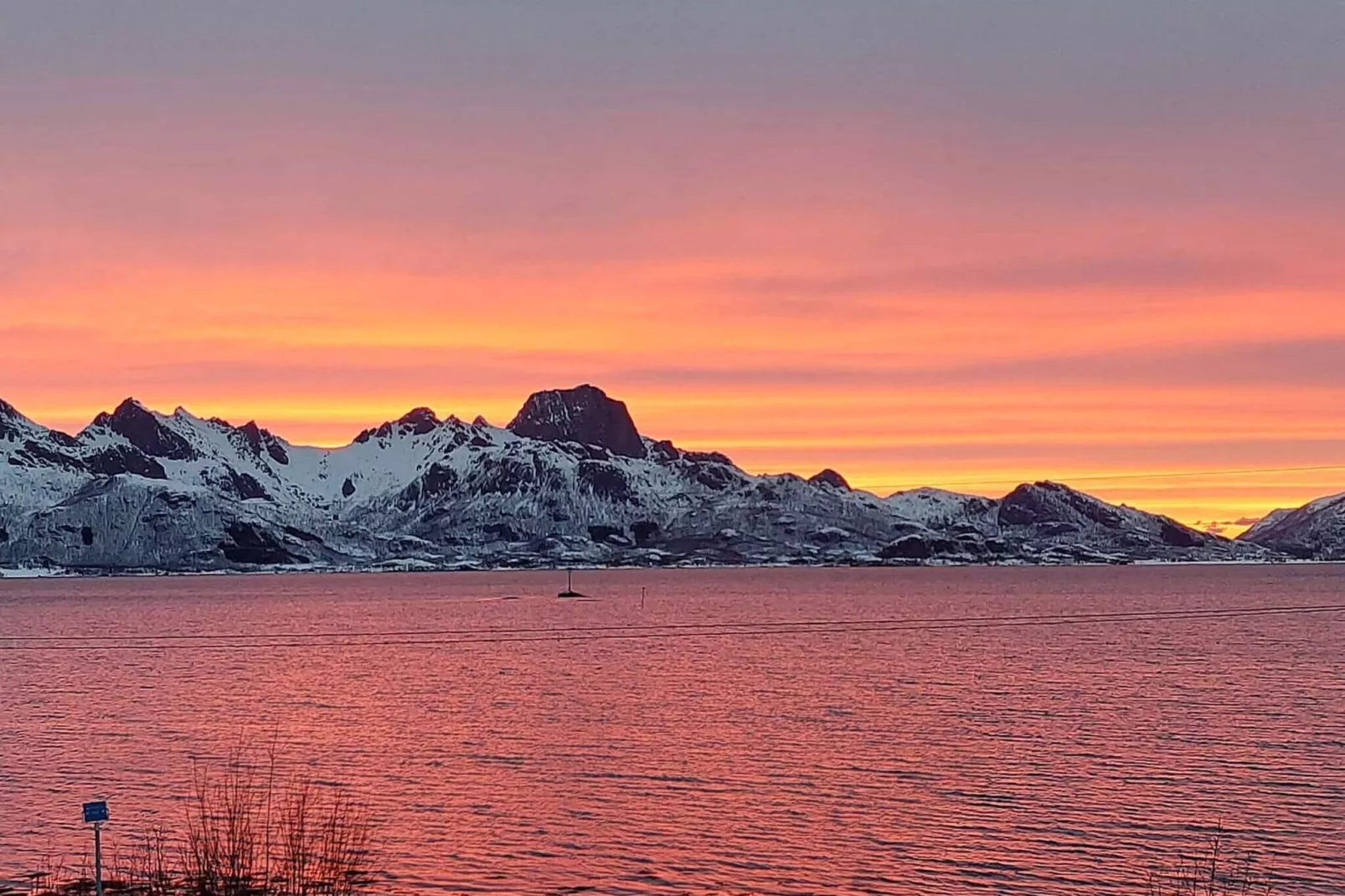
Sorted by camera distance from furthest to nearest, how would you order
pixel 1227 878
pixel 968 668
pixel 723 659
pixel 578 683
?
pixel 723 659
pixel 968 668
pixel 578 683
pixel 1227 878

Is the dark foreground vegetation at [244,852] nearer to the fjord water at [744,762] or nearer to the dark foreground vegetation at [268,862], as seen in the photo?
the dark foreground vegetation at [268,862]

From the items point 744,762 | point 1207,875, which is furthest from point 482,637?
point 1207,875

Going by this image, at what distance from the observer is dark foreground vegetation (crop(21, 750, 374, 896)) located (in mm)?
36312

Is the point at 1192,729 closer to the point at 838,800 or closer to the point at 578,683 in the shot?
the point at 838,800

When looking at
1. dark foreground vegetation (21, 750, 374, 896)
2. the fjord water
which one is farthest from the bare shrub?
dark foreground vegetation (21, 750, 374, 896)

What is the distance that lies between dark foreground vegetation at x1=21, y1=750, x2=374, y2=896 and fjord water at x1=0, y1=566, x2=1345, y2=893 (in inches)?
58.0

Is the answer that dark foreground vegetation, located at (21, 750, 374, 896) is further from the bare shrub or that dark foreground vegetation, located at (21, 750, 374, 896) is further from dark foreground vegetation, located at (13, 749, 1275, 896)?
the bare shrub

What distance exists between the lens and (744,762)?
6838 cm

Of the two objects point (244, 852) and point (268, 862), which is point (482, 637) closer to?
point (268, 862)

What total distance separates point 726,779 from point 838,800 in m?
6.26

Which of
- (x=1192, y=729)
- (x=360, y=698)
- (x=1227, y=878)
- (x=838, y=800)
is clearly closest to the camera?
Answer: (x=1227, y=878)

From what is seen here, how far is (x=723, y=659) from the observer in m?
136

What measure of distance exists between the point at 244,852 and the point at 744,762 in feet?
112

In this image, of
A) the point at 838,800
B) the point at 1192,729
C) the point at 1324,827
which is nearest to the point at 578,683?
the point at 1192,729
